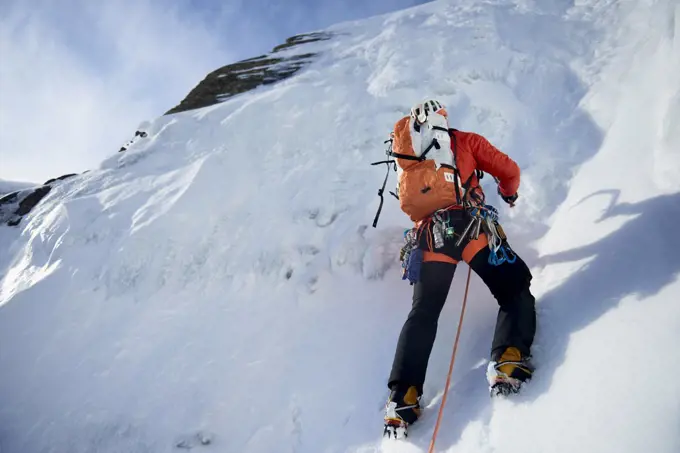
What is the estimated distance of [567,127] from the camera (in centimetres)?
529

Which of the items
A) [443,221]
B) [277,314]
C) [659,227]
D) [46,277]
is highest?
[659,227]

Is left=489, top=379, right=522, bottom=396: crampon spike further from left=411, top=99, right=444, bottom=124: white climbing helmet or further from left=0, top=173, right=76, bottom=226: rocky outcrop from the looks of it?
left=0, top=173, right=76, bottom=226: rocky outcrop

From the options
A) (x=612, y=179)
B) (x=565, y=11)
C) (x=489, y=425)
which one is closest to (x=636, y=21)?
(x=565, y=11)

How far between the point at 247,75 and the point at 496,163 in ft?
30.5

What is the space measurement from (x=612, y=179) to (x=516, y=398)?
258cm

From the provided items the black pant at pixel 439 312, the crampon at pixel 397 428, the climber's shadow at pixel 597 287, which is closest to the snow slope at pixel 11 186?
the black pant at pixel 439 312

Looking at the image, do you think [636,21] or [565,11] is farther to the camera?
[565,11]

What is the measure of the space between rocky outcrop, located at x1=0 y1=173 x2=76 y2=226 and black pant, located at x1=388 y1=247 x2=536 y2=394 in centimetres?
842

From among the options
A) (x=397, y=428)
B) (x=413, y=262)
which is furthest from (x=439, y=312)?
(x=397, y=428)

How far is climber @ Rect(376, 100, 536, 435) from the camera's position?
2.76 meters

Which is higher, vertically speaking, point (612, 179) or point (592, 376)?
point (612, 179)

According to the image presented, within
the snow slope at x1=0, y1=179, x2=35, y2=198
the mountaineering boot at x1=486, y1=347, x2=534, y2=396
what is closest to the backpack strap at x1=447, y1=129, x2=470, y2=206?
the mountaineering boot at x1=486, y1=347, x2=534, y2=396

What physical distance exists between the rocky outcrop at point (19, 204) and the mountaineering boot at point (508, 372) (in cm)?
904

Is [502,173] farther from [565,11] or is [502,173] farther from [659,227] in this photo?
[565,11]
